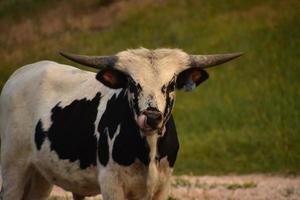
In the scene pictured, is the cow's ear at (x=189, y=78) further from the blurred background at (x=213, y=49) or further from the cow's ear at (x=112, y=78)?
the blurred background at (x=213, y=49)

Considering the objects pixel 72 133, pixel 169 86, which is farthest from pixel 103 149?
pixel 169 86

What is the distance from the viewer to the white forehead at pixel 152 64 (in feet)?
34.7

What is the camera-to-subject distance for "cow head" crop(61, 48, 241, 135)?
10.3 m

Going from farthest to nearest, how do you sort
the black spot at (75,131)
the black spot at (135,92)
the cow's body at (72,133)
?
the black spot at (75,131) → the cow's body at (72,133) → the black spot at (135,92)

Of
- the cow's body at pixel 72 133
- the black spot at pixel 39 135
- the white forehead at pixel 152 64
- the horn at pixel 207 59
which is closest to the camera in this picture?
the white forehead at pixel 152 64

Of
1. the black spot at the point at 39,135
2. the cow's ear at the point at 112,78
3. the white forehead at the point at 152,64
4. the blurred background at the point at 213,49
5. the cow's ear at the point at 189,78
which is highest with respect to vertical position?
the white forehead at the point at 152,64

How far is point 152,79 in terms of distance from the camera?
1052 centimetres

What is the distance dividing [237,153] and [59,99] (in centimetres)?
1684

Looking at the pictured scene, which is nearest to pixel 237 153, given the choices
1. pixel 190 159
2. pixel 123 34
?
pixel 190 159

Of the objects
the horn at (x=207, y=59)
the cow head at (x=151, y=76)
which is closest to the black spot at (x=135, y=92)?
the cow head at (x=151, y=76)

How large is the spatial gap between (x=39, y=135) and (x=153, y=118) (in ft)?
8.40

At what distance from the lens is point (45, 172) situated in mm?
12172

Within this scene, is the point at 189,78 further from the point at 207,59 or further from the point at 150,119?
the point at 150,119

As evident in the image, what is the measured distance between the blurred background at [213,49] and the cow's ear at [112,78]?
15622 mm
